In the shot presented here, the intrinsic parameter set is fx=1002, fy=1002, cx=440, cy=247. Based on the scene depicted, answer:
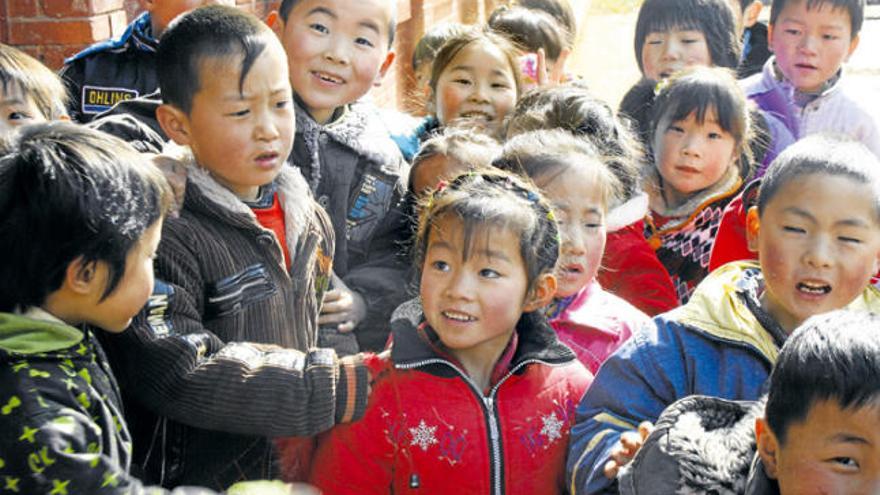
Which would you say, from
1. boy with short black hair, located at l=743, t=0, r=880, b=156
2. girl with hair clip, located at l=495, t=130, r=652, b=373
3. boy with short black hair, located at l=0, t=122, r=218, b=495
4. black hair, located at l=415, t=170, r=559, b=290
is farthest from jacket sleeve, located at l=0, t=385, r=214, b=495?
boy with short black hair, located at l=743, t=0, r=880, b=156

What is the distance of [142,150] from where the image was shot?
97.0 inches

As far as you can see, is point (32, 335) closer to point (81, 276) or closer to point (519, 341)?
point (81, 276)

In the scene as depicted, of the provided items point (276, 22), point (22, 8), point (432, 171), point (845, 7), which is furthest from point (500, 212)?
point (845, 7)

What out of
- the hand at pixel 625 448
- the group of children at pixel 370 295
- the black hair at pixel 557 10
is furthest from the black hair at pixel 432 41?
the hand at pixel 625 448

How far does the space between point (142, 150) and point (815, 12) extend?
322 centimetres

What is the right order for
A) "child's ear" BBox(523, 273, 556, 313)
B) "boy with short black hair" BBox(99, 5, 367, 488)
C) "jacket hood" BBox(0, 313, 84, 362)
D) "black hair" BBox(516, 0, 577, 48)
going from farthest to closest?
"black hair" BBox(516, 0, 577, 48)
"child's ear" BBox(523, 273, 556, 313)
"boy with short black hair" BBox(99, 5, 367, 488)
"jacket hood" BBox(0, 313, 84, 362)

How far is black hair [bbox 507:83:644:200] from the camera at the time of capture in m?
Answer: 3.11

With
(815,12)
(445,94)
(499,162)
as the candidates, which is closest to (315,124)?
(499,162)

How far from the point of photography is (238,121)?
2.28 meters

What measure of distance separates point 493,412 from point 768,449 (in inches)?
26.7

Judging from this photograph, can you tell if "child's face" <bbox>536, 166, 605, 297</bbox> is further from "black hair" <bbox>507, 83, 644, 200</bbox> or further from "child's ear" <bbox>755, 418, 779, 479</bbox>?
"child's ear" <bbox>755, 418, 779, 479</bbox>

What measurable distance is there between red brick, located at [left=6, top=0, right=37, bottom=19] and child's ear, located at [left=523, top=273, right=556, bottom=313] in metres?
2.38

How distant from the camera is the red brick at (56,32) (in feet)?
12.0

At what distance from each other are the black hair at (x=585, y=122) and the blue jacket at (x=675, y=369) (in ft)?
3.29
